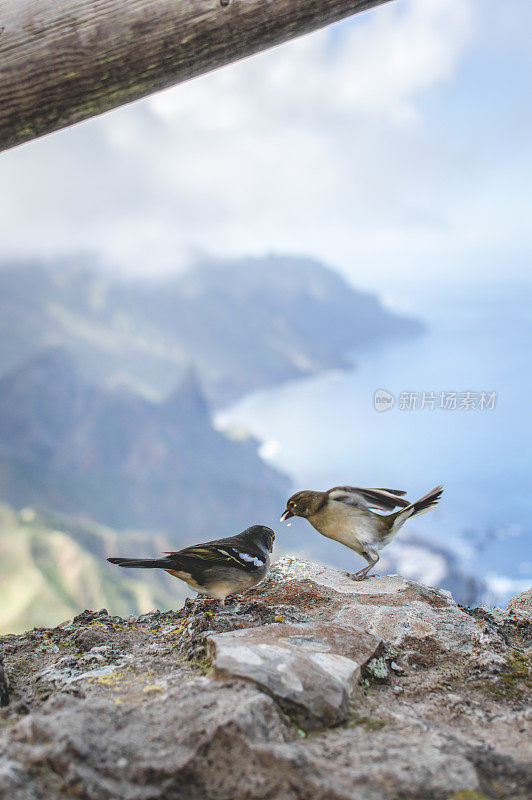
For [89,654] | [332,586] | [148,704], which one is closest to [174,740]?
[148,704]

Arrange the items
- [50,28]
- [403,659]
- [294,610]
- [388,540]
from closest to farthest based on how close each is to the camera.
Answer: [50,28]
[403,659]
[294,610]
[388,540]

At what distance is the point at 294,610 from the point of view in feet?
12.9

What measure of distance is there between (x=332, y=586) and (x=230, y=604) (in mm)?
751

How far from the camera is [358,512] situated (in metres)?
4.60

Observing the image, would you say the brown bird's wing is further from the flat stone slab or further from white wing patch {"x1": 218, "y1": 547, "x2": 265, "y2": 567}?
the flat stone slab

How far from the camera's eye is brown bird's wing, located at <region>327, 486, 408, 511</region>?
180 inches

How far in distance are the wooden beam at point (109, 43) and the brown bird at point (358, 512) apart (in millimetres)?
2865

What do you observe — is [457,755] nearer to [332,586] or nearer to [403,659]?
[403,659]

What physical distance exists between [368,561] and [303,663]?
1.92 meters

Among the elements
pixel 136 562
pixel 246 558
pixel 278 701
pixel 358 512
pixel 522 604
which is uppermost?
pixel 358 512

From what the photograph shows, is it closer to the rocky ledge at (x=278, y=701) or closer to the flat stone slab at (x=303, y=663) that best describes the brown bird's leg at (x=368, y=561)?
the rocky ledge at (x=278, y=701)

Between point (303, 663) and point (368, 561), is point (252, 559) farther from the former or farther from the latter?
point (303, 663)

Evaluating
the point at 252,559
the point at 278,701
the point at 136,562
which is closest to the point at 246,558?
the point at 252,559

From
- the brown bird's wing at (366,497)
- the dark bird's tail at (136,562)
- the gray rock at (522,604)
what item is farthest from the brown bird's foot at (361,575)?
the dark bird's tail at (136,562)
